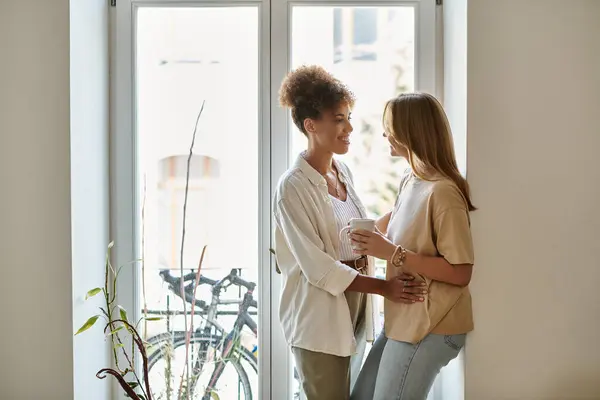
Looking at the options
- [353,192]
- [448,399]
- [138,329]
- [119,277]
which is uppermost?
[353,192]

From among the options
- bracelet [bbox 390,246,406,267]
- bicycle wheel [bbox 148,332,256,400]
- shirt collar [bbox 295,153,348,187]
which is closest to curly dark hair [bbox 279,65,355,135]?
shirt collar [bbox 295,153,348,187]

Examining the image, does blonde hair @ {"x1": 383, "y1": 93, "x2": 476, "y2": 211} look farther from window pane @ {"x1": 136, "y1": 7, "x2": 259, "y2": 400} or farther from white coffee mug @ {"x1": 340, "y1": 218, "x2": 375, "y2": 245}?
window pane @ {"x1": 136, "y1": 7, "x2": 259, "y2": 400}

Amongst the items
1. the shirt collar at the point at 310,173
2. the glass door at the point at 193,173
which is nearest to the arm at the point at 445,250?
the shirt collar at the point at 310,173

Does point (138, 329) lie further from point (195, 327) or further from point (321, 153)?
point (321, 153)

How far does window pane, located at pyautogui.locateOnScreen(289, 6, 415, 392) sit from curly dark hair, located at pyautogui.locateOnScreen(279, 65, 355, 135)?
285 millimetres

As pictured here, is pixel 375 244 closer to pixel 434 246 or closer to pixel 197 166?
pixel 434 246

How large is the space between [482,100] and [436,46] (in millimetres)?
402

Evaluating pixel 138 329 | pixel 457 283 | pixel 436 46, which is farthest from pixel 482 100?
pixel 138 329

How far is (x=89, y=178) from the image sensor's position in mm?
2201

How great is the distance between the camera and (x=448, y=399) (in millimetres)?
2260

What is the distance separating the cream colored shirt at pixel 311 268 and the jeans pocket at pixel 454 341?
0.28 metres

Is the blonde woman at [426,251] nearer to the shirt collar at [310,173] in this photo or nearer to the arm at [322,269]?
the arm at [322,269]

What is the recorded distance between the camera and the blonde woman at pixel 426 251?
6.00 feet

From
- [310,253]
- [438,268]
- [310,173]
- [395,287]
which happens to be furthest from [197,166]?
[438,268]
